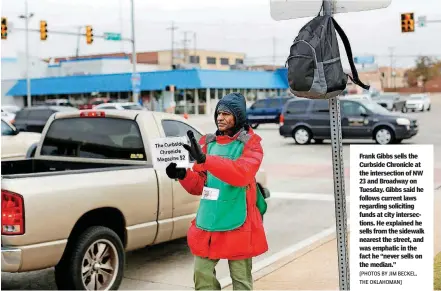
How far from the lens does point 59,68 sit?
72625mm

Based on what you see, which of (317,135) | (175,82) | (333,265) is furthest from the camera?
(175,82)

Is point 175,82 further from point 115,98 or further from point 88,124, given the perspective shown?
point 88,124

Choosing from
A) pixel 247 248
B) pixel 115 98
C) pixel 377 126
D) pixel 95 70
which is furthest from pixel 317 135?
pixel 95 70

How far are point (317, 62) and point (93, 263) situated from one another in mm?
3190

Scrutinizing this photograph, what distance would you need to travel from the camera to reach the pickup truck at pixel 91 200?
505 cm

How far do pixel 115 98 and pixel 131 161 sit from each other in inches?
2092

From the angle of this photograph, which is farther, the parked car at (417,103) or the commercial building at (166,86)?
the parked car at (417,103)

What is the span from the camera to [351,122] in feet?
70.9

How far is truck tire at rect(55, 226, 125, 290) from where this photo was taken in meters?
5.45

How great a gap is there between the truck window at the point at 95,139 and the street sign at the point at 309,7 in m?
3.24

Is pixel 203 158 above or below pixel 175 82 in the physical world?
below

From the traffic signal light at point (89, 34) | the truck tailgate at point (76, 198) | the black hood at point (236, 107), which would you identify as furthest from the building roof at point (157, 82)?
the black hood at point (236, 107)

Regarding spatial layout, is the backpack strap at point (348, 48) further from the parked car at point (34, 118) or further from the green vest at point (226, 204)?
the parked car at point (34, 118)

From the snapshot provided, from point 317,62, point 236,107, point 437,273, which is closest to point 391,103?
point 437,273
